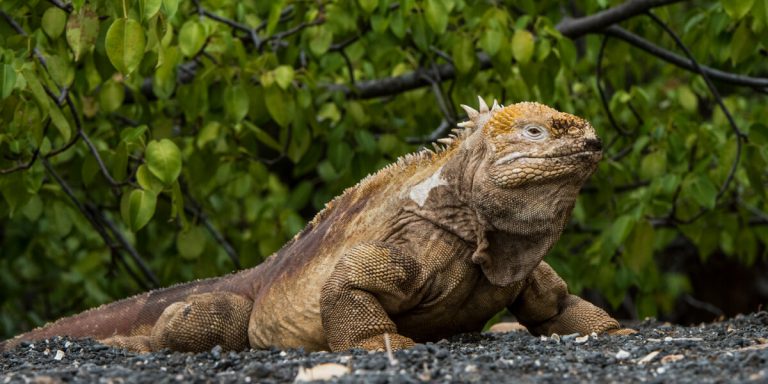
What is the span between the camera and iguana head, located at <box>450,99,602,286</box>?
6.20 m

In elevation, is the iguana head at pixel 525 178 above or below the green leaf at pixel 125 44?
below

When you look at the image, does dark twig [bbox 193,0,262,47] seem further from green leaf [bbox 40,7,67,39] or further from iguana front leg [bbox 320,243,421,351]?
iguana front leg [bbox 320,243,421,351]

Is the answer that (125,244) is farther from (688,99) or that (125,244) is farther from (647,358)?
(647,358)

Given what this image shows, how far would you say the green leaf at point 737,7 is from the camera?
8.29 meters

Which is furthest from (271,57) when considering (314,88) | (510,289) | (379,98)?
(510,289)

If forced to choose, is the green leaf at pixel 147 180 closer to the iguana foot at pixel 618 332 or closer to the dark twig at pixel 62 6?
the dark twig at pixel 62 6

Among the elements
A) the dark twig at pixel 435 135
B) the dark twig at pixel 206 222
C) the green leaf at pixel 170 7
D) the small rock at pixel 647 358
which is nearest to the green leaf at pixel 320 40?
the dark twig at pixel 435 135

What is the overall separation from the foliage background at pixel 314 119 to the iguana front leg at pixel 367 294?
5.47 feet

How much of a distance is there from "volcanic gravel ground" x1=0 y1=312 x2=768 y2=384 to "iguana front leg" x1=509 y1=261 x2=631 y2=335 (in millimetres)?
415

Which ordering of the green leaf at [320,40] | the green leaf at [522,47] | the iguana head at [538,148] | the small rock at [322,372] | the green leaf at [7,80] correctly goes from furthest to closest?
the green leaf at [320,40], the green leaf at [522,47], the green leaf at [7,80], the iguana head at [538,148], the small rock at [322,372]

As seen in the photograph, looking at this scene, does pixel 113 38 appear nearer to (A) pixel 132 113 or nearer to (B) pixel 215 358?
(B) pixel 215 358

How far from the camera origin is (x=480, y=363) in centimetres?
521

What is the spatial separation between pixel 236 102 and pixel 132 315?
2004 millimetres

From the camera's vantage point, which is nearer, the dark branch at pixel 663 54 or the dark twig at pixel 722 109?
the dark twig at pixel 722 109
